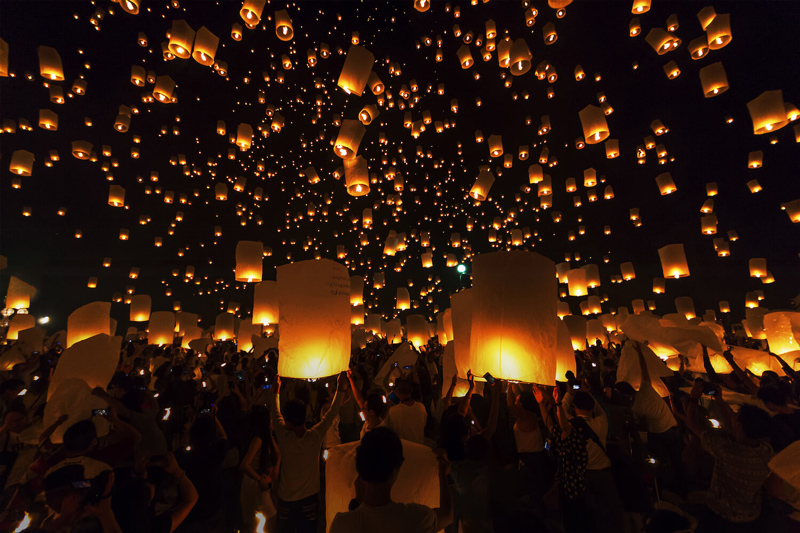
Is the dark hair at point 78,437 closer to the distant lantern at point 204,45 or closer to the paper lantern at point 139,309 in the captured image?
the distant lantern at point 204,45

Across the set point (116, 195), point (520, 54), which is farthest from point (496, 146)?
point (116, 195)

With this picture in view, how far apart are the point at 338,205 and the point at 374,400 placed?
9485 millimetres

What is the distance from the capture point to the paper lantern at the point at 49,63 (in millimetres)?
4410

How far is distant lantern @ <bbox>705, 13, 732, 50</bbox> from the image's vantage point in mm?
4168

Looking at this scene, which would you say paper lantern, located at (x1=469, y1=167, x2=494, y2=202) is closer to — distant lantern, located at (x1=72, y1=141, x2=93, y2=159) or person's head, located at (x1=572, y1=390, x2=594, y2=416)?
person's head, located at (x1=572, y1=390, x2=594, y2=416)

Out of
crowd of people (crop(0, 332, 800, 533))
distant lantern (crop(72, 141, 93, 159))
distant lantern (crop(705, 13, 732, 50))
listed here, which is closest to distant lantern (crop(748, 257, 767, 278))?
distant lantern (crop(705, 13, 732, 50))

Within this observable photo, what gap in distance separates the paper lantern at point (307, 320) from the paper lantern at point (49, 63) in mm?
4350

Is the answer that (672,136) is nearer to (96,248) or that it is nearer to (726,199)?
(726,199)

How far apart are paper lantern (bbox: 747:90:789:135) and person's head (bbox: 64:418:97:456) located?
684 cm

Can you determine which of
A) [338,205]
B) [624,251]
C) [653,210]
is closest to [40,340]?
[338,205]

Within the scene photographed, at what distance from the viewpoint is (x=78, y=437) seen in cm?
188

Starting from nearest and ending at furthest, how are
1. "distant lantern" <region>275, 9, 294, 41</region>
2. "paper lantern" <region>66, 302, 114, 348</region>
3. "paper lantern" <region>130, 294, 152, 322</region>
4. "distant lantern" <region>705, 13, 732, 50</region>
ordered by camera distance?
"distant lantern" <region>705, 13, 732, 50</region> → "distant lantern" <region>275, 9, 294, 41</region> → "paper lantern" <region>66, 302, 114, 348</region> → "paper lantern" <region>130, 294, 152, 322</region>

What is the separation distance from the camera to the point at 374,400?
9.68ft

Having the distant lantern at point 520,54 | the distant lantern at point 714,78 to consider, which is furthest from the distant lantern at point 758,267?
the distant lantern at point 520,54
